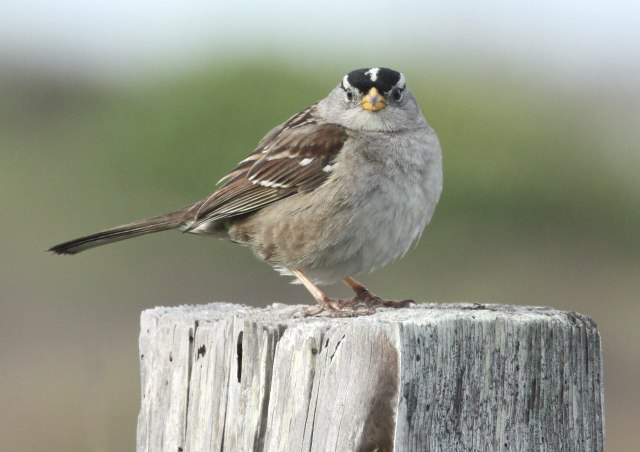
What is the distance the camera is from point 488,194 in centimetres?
1853

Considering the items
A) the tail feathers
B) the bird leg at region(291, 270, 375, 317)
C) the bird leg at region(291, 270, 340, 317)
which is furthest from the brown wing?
the bird leg at region(291, 270, 375, 317)

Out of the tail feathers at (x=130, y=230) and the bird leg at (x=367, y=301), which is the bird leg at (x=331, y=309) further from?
the tail feathers at (x=130, y=230)

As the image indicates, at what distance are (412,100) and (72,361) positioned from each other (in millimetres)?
6240

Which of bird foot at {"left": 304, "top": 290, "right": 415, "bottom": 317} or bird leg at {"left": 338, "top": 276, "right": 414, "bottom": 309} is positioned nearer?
bird foot at {"left": 304, "top": 290, "right": 415, "bottom": 317}

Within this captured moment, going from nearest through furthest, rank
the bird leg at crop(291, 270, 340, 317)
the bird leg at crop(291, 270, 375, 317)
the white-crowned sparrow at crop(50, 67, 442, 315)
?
→ the bird leg at crop(291, 270, 375, 317)
the bird leg at crop(291, 270, 340, 317)
the white-crowned sparrow at crop(50, 67, 442, 315)

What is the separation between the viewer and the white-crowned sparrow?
6465 mm

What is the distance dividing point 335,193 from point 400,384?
2.81 metres

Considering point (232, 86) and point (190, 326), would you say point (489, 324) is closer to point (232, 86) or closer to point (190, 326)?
point (190, 326)

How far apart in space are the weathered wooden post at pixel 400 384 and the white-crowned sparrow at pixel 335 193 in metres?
1.68

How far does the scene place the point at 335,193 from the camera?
21.4 feet

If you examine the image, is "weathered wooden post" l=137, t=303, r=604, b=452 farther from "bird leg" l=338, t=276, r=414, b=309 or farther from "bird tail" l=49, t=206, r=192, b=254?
"bird tail" l=49, t=206, r=192, b=254

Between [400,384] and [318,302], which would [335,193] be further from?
[400,384]

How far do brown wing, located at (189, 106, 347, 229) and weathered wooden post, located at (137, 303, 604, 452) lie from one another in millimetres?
2428

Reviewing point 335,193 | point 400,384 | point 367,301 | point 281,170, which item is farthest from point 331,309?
point 281,170
